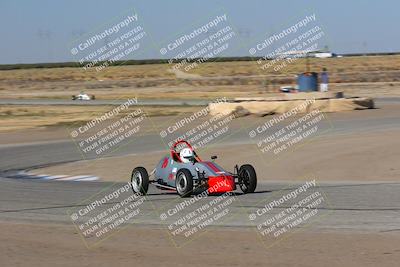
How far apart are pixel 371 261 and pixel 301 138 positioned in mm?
18474

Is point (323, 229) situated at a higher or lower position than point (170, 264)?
lower

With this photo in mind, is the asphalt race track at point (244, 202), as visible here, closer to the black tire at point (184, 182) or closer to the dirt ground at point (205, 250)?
the black tire at point (184, 182)

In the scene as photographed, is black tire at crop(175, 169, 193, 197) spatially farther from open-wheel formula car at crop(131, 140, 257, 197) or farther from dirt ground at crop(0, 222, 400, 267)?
dirt ground at crop(0, 222, 400, 267)

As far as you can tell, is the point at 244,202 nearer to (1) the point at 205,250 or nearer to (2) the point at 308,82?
(1) the point at 205,250

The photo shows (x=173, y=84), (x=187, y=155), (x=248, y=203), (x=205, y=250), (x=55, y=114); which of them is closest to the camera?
(x=205, y=250)

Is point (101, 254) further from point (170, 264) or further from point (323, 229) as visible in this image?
point (323, 229)

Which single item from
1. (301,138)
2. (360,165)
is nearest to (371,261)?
(360,165)

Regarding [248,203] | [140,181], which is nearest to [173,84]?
[140,181]

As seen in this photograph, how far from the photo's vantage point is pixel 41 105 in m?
60.3

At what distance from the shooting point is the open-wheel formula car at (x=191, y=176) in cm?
1401

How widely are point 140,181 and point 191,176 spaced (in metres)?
1.58

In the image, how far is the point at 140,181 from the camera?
598 inches

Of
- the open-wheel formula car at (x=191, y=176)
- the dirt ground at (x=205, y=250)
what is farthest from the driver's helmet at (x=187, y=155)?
the dirt ground at (x=205, y=250)

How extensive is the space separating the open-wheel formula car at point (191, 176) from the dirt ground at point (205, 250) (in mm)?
3211
